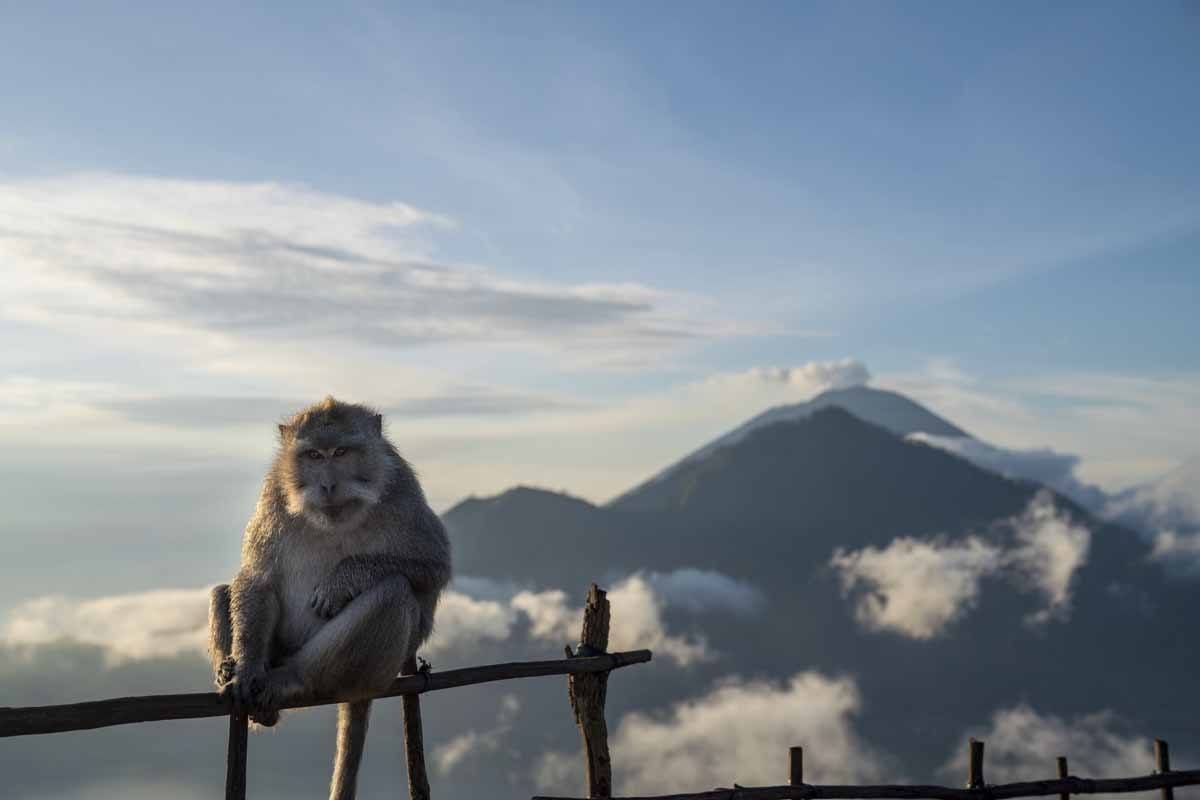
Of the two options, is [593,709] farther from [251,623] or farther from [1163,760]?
[1163,760]

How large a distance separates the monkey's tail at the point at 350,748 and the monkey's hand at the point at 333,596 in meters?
0.88

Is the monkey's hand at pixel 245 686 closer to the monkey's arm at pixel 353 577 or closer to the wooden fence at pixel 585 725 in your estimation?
the wooden fence at pixel 585 725

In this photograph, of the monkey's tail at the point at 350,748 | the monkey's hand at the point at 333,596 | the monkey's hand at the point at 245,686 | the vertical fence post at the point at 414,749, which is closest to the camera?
the monkey's hand at the point at 245,686

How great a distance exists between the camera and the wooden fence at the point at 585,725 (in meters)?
5.05

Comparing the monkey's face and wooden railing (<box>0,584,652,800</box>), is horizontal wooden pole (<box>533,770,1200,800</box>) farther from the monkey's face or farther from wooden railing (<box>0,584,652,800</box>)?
the monkey's face

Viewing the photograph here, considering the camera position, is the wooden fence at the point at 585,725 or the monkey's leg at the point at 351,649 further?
the monkey's leg at the point at 351,649

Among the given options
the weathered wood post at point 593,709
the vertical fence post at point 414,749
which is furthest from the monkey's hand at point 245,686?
the weathered wood post at point 593,709

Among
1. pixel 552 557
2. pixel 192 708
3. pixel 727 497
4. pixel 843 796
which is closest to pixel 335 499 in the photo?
pixel 192 708

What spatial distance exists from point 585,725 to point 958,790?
10.7 ft

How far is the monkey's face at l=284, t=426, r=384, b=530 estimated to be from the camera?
552 centimetres

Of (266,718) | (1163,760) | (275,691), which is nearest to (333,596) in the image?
(275,691)

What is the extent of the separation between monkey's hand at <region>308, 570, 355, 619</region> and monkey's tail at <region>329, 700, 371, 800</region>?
88cm

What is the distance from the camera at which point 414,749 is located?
7.12 meters

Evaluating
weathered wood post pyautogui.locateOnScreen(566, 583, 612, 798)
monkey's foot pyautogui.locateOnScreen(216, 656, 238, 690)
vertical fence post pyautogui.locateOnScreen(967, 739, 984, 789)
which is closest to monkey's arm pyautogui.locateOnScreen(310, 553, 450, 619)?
monkey's foot pyautogui.locateOnScreen(216, 656, 238, 690)
